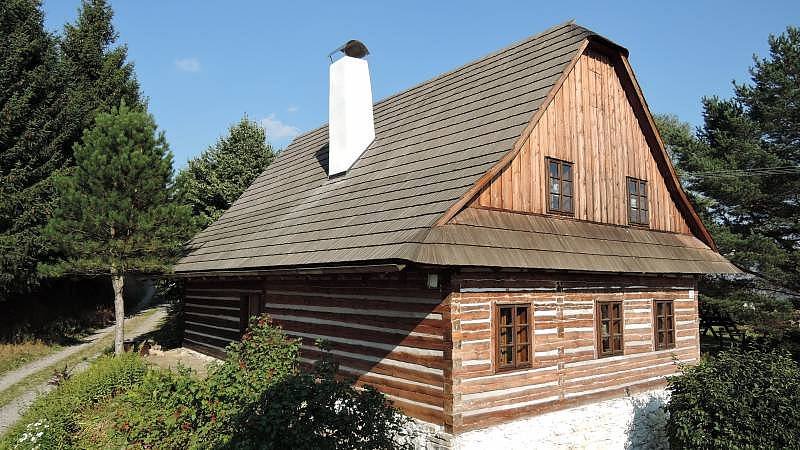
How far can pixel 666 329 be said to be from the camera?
464 inches

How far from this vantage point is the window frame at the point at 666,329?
37.7ft

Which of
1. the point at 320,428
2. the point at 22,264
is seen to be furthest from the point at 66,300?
the point at 320,428

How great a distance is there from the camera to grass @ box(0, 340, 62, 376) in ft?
54.3

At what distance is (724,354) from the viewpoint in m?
8.97

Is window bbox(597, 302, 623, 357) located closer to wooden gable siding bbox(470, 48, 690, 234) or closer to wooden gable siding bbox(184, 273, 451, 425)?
wooden gable siding bbox(470, 48, 690, 234)

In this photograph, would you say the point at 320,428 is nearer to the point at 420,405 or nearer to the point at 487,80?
the point at 420,405

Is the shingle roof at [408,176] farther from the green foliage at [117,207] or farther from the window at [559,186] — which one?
the window at [559,186]

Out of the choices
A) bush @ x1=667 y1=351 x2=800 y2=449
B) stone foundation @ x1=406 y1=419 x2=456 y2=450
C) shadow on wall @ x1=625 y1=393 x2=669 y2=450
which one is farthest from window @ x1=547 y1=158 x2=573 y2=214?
stone foundation @ x1=406 y1=419 x2=456 y2=450

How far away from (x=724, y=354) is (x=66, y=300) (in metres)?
23.7

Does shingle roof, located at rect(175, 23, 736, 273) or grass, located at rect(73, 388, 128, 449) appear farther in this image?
shingle roof, located at rect(175, 23, 736, 273)

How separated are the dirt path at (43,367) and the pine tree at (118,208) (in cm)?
217

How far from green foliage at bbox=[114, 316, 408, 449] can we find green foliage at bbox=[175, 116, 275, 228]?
55.4ft

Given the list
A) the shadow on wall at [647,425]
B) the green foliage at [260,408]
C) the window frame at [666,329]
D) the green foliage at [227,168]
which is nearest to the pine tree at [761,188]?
the window frame at [666,329]

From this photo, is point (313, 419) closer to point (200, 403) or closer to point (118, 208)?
point (200, 403)
